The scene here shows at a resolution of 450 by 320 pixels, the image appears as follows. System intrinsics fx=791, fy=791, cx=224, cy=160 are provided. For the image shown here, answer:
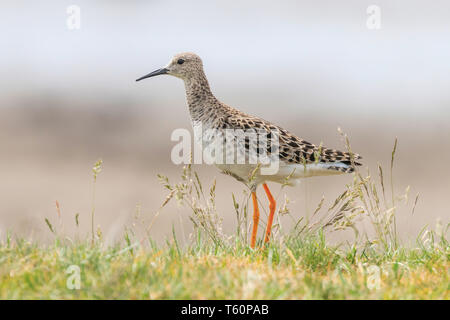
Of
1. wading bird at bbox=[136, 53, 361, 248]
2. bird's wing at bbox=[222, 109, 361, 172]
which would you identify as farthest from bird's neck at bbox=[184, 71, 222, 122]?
bird's wing at bbox=[222, 109, 361, 172]

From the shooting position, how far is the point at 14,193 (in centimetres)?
2430

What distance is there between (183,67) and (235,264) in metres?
3.91

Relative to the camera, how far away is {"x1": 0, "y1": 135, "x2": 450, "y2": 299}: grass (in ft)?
17.6

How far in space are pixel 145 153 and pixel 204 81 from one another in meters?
18.8

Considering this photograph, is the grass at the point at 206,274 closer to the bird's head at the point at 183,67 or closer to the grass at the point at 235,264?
the grass at the point at 235,264

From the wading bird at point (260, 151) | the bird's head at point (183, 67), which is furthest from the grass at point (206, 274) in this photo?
the bird's head at point (183, 67)

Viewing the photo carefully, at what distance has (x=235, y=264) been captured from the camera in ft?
20.0

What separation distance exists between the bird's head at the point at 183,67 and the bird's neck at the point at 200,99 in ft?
0.18

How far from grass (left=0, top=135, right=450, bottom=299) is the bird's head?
219 centimetres

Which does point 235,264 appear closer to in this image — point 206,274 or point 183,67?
point 206,274

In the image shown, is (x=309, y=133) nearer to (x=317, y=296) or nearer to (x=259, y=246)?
(x=259, y=246)

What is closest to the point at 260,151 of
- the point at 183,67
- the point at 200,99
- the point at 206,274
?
the point at 200,99

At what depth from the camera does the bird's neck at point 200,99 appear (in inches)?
353

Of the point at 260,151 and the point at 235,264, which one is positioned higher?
the point at 260,151
